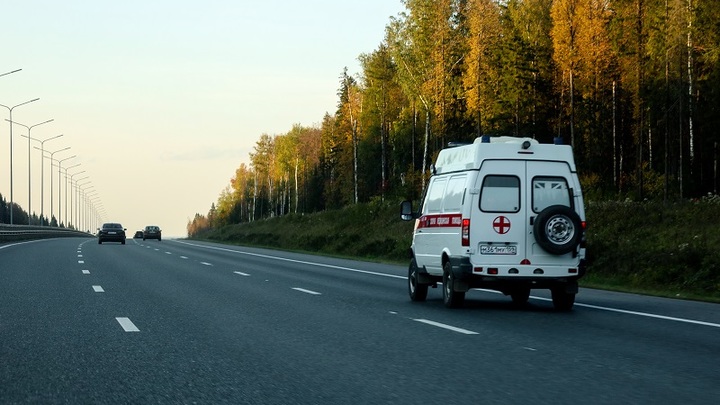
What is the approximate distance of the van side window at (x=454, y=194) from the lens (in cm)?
1573

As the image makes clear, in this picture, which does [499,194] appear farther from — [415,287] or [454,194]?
[415,287]

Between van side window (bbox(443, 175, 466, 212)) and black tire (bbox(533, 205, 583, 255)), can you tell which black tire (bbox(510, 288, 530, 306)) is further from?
black tire (bbox(533, 205, 583, 255))

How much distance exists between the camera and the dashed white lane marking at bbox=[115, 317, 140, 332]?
40.6 feet

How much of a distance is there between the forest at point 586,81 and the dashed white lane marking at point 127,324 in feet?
117

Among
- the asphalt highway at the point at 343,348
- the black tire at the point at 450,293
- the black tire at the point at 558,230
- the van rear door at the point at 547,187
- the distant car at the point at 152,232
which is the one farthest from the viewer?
the distant car at the point at 152,232

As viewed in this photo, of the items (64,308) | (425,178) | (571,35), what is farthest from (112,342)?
(425,178)

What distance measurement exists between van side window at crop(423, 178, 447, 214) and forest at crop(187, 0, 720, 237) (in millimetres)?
30404

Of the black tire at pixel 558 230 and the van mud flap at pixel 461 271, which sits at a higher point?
the black tire at pixel 558 230

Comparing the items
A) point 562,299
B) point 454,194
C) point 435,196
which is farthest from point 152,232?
point 562,299

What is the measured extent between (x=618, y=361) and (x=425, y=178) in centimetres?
5571

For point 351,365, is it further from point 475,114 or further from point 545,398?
point 475,114

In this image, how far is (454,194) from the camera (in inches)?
634

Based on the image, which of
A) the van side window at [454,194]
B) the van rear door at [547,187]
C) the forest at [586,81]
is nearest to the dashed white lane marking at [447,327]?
the van side window at [454,194]

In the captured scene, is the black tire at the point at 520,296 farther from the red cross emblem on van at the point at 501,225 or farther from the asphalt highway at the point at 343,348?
the red cross emblem on van at the point at 501,225
